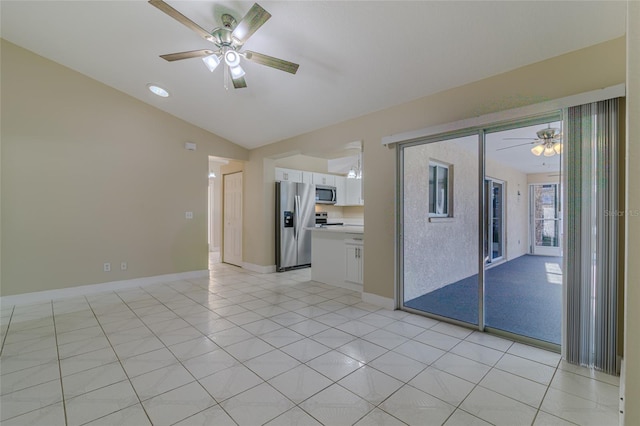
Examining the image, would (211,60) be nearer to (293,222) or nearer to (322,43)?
(322,43)

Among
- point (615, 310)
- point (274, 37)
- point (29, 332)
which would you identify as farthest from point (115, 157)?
point (615, 310)

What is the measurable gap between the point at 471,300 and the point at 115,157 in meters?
5.81

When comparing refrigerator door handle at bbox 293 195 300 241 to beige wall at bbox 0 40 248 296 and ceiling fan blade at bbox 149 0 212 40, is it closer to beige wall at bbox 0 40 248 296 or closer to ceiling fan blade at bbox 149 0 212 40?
beige wall at bbox 0 40 248 296

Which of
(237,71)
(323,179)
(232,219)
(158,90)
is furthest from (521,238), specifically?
(158,90)

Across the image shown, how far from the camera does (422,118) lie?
10.4 ft

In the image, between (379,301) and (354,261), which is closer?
(379,301)

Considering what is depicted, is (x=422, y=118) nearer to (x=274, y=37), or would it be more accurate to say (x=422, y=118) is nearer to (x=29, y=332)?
(x=274, y=37)

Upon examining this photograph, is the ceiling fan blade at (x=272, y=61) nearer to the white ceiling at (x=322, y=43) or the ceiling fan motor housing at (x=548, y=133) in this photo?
the white ceiling at (x=322, y=43)

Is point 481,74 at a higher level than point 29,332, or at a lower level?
higher

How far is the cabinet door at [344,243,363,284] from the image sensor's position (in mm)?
4122

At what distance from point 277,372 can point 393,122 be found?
9.75 ft

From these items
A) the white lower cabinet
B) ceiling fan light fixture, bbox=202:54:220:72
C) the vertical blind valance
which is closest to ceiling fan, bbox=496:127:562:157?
the vertical blind valance

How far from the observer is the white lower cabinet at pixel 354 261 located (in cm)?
411

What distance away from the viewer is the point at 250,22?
2.13 metres
